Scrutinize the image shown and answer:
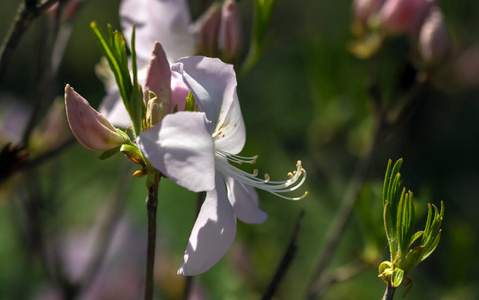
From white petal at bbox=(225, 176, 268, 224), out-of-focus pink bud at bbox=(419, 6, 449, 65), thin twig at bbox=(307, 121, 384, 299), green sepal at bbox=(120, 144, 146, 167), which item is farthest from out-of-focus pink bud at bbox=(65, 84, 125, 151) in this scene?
out-of-focus pink bud at bbox=(419, 6, 449, 65)

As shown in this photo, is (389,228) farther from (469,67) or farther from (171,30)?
(469,67)

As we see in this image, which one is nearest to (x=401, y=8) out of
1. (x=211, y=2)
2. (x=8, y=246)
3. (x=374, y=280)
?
(x=211, y=2)

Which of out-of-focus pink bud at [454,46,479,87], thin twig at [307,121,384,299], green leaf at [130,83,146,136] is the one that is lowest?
out-of-focus pink bud at [454,46,479,87]

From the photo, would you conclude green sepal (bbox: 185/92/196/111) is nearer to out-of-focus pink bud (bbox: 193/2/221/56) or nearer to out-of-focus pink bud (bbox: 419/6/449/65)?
out-of-focus pink bud (bbox: 193/2/221/56)

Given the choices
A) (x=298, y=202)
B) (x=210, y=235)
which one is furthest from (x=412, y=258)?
(x=298, y=202)

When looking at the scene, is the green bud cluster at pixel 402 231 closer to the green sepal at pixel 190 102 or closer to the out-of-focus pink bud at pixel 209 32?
the green sepal at pixel 190 102

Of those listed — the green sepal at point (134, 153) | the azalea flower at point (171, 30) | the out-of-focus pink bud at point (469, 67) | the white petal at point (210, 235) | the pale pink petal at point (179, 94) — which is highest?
the pale pink petal at point (179, 94)

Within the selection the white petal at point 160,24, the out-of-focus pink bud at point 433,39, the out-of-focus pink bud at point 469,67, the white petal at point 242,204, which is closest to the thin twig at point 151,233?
the white petal at point 242,204
